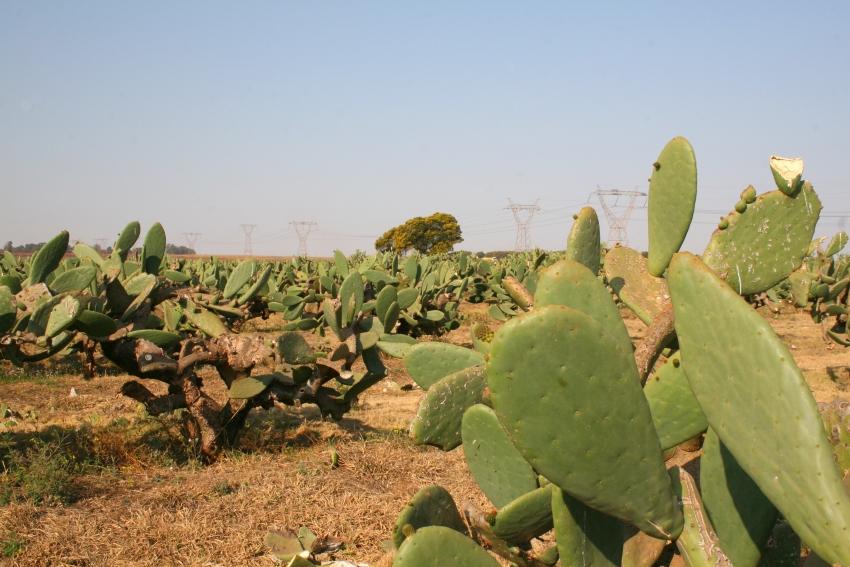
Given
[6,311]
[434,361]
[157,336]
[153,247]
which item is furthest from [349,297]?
[434,361]

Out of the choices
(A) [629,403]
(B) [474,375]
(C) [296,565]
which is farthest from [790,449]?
(C) [296,565]

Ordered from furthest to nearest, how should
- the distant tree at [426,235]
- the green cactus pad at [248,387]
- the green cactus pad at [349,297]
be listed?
the distant tree at [426,235]
the green cactus pad at [349,297]
the green cactus pad at [248,387]

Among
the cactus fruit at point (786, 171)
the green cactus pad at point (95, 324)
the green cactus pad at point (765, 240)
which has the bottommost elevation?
the green cactus pad at point (95, 324)

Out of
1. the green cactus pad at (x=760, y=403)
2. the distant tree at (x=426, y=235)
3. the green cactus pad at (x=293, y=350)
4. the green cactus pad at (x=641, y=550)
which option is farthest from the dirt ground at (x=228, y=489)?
the distant tree at (x=426, y=235)

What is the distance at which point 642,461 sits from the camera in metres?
1.04

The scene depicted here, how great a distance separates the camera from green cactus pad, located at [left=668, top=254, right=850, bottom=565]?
85cm

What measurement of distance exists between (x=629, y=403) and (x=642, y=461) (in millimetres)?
108

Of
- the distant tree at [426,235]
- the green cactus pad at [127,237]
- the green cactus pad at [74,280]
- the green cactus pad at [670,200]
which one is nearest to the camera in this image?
the green cactus pad at [670,200]

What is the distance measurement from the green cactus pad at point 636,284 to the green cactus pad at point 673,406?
0.59 meters

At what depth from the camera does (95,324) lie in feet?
11.5

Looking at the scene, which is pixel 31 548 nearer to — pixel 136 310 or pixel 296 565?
pixel 296 565

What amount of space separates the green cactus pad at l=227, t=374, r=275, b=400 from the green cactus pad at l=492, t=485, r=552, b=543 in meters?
2.71

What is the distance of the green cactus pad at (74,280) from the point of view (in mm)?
3561

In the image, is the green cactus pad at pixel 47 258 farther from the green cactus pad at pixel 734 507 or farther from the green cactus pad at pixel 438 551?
the green cactus pad at pixel 734 507
